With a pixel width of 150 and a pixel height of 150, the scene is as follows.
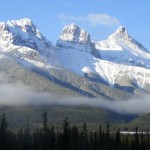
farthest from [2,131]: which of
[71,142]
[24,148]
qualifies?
[71,142]

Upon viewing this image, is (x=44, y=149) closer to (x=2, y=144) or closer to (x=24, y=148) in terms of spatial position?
(x=24, y=148)

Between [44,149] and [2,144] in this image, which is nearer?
[2,144]

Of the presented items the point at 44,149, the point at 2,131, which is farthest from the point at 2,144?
the point at 44,149

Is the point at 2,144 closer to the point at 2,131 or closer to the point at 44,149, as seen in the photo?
the point at 2,131

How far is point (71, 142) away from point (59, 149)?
13.5m

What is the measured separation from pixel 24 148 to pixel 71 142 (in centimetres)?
1674

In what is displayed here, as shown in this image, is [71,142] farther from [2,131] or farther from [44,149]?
[2,131]

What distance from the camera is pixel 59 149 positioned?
179 meters

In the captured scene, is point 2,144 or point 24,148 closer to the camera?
point 2,144

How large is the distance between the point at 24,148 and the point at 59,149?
13.6 meters

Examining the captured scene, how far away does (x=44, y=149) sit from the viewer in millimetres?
192000

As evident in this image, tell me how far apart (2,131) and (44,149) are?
675 inches

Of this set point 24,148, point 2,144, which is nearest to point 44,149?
point 24,148

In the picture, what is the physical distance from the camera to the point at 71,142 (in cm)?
19212
